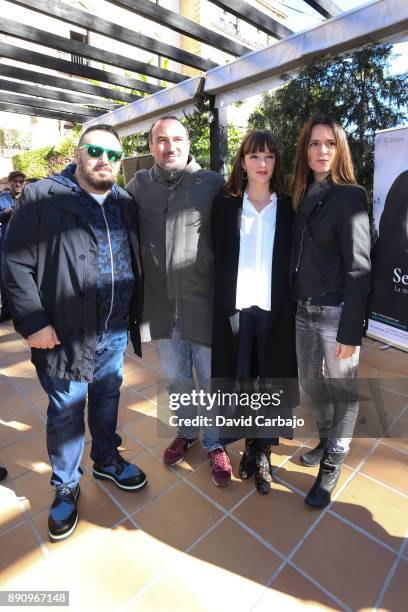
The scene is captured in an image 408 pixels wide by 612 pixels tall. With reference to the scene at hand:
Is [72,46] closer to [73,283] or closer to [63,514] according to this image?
[73,283]

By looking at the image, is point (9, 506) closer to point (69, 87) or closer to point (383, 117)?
point (383, 117)

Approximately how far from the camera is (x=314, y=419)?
2.70 m

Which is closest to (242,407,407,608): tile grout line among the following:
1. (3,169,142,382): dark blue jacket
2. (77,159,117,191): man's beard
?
(3,169,142,382): dark blue jacket

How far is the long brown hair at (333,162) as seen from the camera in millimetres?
1666

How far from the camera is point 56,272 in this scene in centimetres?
164

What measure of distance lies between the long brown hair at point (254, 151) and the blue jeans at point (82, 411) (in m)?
0.93

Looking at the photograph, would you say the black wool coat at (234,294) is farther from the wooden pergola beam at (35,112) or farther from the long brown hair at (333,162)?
the wooden pergola beam at (35,112)

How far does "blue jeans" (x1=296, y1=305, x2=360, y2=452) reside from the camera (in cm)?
180

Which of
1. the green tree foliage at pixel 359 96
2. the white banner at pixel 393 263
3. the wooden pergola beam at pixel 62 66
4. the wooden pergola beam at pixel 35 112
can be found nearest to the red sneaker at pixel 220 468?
the white banner at pixel 393 263

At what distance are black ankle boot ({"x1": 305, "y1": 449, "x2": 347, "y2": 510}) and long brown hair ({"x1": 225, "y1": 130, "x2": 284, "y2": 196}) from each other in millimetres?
1437

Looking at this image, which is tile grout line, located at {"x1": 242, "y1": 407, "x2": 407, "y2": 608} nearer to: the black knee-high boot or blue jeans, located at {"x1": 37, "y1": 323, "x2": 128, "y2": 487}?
the black knee-high boot

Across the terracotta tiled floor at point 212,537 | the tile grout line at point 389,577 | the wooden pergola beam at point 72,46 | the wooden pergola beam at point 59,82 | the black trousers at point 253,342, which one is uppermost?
the wooden pergola beam at point 72,46

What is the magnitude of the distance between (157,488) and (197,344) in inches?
33.0

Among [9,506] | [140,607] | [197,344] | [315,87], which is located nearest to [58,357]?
[197,344]
